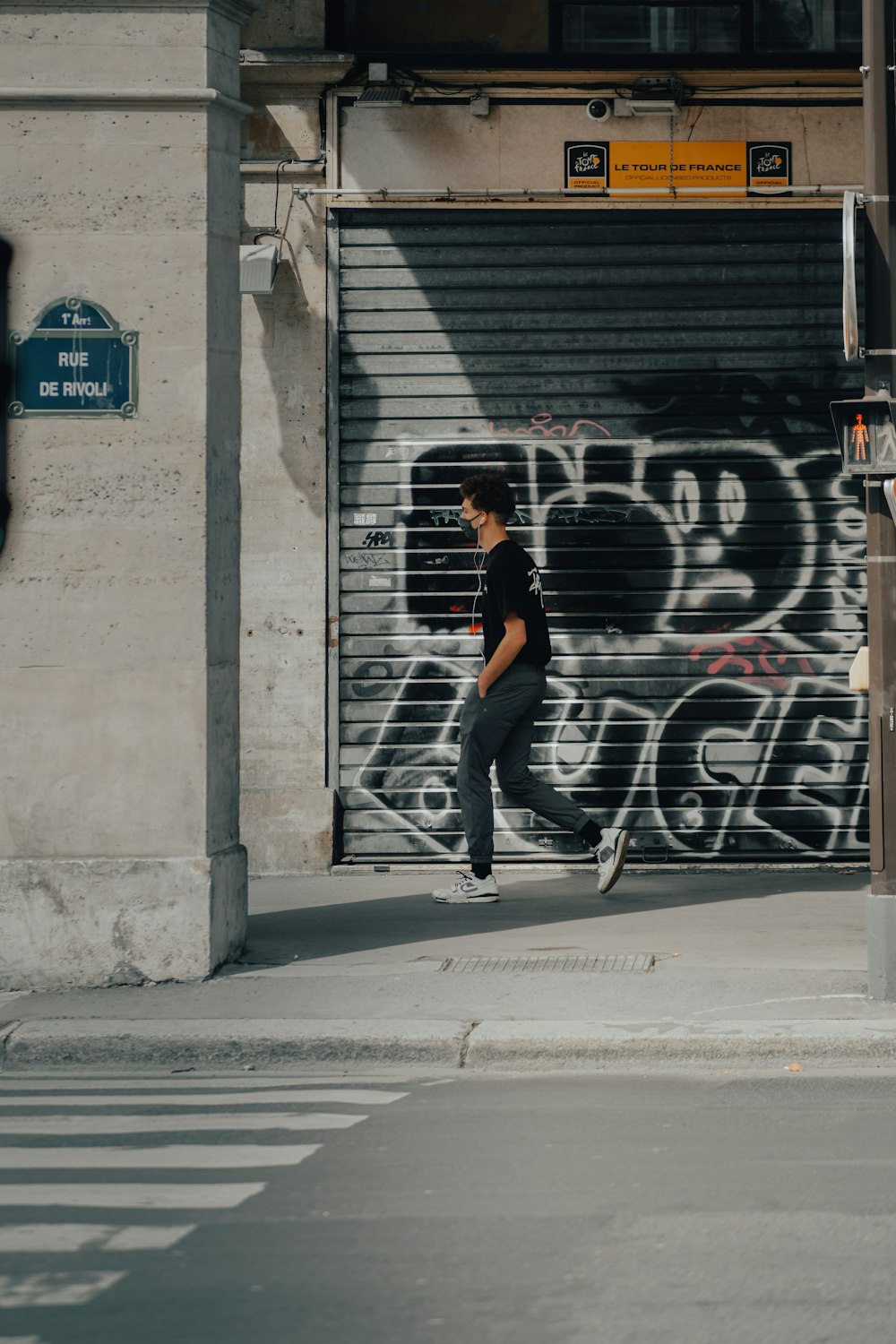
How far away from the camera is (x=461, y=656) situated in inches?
457

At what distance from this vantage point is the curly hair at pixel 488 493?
998 cm

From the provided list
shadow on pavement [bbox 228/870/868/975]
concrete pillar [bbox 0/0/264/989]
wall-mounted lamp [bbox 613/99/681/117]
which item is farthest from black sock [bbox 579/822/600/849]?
wall-mounted lamp [bbox 613/99/681/117]

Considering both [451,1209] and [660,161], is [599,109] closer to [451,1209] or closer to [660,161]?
[660,161]

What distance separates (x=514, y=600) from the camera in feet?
32.5

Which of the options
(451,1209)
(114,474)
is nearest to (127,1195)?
(451,1209)

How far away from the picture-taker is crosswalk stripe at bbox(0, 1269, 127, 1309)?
14.7 feet

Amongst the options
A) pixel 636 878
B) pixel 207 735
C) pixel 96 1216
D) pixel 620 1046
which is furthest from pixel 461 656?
pixel 96 1216

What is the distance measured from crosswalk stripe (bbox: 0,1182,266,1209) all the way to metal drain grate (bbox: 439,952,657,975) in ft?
9.66

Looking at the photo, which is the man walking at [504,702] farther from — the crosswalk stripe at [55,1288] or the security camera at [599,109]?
the crosswalk stripe at [55,1288]

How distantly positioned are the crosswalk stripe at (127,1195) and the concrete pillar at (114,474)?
9.35 feet

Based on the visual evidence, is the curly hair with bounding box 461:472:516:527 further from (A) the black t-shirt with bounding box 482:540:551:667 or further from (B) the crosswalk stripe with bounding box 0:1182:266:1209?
(B) the crosswalk stripe with bounding box 0:1182:266:1209

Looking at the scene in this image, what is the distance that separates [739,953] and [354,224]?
536 cm

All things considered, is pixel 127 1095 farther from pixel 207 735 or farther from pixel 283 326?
pixel 283 326

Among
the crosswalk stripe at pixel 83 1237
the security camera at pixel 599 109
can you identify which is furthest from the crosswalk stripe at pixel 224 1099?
the security camera at pixel 599 109
